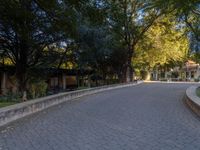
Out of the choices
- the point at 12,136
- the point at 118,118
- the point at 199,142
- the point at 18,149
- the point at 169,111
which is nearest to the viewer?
the point at 18,149

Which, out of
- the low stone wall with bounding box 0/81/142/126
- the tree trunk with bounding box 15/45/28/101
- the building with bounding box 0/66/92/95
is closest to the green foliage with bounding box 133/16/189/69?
the building with bounding box 0/66/92/95

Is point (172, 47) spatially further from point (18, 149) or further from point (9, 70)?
point (18, 149)

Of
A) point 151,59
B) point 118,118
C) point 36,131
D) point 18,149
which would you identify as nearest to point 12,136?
point 36,131

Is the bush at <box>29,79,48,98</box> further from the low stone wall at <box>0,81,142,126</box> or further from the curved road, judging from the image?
the curved road

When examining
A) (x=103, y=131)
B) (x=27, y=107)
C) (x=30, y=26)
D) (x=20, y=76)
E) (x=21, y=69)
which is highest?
(x=30, y=26)

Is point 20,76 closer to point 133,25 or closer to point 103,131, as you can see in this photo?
point 103,131

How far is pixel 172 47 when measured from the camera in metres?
50.6

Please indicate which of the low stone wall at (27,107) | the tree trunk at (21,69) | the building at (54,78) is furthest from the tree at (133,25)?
the low stone wall at (27,107)

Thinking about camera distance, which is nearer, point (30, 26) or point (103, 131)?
point (103, 131)

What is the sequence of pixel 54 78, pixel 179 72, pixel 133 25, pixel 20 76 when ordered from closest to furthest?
pixel 20 76
pixel 54 78
pixel 133 25
pixel 179 72

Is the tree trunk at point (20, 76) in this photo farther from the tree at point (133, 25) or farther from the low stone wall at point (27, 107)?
the tree at point (133, 25)

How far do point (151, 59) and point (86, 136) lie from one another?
141ft

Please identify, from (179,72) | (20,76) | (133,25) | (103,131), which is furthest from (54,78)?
(179,72)

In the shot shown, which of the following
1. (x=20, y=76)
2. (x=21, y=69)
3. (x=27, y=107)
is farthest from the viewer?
(x=21, y=69)
